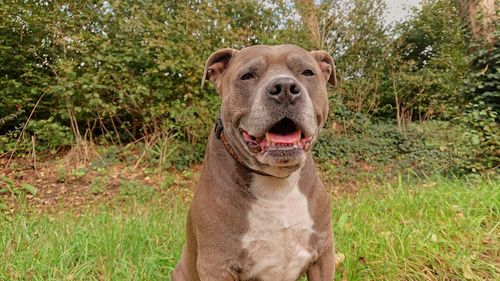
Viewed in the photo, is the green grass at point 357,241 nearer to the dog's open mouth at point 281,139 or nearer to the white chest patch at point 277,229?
the white chest patch at point 277,229

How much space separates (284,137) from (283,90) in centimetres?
24

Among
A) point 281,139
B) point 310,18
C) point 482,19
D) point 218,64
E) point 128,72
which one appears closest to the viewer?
point 281,139

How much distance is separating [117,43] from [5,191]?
2.67m

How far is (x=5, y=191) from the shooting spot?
5531 millimetres

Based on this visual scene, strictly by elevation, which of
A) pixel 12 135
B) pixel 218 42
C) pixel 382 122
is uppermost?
pixel 218 42

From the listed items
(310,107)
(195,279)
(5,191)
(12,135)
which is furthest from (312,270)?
(12,135)

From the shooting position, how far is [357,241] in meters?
3.16

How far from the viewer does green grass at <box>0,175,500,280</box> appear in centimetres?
283

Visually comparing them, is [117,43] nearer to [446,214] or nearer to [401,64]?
[446,214]

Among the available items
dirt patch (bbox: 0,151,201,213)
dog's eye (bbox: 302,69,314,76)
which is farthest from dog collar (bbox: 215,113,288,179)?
dirt patch (bbox: 0,151,201,213)

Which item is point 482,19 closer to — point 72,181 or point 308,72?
point 308,72

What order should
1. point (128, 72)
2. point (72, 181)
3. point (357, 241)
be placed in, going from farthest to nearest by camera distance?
point (128, 72) < point (72, 181) < point (357, 241)

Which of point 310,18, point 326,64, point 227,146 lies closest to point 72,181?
point 227,146

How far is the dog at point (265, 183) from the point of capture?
2074 millimetres
